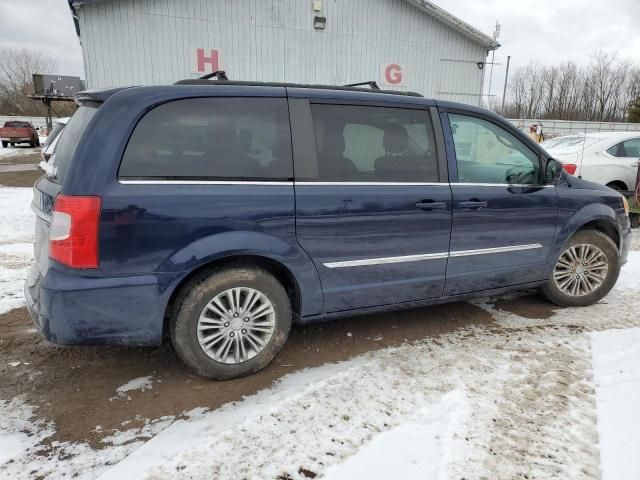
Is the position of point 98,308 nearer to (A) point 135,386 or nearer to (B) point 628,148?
(A) point 135,386

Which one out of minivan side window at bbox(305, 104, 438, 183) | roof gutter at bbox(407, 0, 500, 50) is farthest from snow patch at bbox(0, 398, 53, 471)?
roof gutter at bbox(407, 0, 500, 50)

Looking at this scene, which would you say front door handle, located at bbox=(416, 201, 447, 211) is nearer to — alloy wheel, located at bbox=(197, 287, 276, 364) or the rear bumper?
alloy wheel, located at bbox=(197, 287, 276, 364)

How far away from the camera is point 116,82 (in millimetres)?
11281

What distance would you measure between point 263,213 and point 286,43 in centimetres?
1122

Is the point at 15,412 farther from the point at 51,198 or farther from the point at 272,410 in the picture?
the point at 272,410

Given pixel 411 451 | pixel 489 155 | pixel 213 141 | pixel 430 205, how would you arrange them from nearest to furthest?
1. pixel 411 451
2. pixel 213 141
3. pixel 430 205
4. pixel 489 155

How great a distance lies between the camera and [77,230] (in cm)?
233

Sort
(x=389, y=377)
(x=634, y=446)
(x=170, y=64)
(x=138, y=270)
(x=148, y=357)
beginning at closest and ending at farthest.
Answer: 1. (x=634, y=446)
2. (x=138, y=270)
3. (x=389, y=377)
4. (x=148, y=357)
5. (x=170, y=64)

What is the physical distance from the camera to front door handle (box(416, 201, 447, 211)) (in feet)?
10.3

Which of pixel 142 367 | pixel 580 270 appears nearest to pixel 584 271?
pixel 580 270

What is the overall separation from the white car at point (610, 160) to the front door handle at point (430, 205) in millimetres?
6176

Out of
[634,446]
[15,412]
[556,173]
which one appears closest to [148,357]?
[15,412]

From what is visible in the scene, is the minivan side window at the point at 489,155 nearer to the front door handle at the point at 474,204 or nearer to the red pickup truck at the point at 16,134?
the front door handle at the point at 474,204

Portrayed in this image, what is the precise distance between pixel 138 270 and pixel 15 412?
110 centimetres
